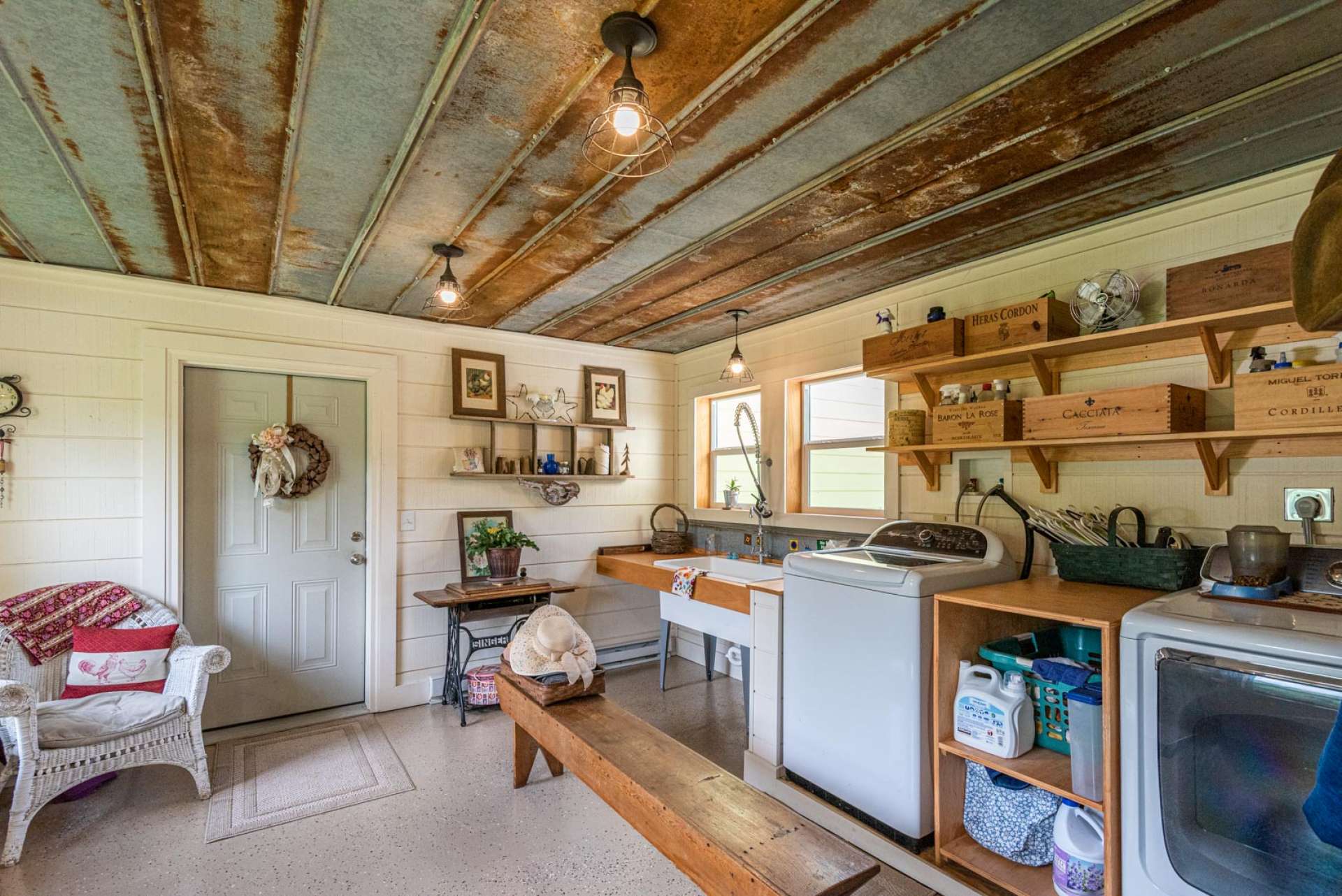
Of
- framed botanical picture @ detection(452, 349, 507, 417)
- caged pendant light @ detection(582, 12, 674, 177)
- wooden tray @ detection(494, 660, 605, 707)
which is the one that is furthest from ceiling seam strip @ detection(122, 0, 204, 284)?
wooden tray @ detection(494, 660, 605, 707)

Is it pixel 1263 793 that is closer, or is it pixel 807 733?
pixel 1263 793

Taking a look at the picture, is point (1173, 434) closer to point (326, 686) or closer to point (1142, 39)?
point (1142, 39)

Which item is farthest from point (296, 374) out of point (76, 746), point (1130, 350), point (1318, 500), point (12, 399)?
point (1318, 500)

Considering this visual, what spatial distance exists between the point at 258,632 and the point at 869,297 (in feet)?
12.0

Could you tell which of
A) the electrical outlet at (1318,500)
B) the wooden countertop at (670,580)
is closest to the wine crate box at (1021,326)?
the electrical outlet at (1318,500)

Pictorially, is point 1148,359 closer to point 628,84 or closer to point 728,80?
point 728,80

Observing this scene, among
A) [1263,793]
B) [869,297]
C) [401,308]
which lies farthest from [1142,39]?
[401,308]

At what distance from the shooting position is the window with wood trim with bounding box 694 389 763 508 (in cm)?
452

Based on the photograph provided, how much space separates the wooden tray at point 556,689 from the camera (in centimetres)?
254

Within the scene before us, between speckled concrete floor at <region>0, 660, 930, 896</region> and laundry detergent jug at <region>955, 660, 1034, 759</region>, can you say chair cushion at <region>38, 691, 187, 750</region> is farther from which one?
laundry detergent jug at <region>955, 660, 1034, 759</region>

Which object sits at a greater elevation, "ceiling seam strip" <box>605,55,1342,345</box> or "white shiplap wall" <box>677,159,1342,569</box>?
"ceiling seam strip" <box>605,55,1342,345</box>

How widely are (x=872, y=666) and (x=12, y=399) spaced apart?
3809mm

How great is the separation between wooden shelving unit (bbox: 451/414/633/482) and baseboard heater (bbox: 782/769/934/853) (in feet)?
7.49

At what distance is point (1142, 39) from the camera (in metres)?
1.45
